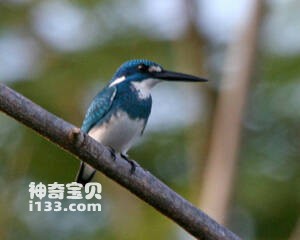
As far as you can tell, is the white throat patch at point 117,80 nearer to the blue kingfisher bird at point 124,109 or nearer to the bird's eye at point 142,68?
the blue kingfisher bird at point 124,109

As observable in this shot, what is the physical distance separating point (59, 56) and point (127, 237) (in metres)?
1.63

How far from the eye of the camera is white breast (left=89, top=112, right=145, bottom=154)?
4492 mm

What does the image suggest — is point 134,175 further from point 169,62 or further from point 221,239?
point 169,62

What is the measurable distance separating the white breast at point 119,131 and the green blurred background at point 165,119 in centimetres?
154

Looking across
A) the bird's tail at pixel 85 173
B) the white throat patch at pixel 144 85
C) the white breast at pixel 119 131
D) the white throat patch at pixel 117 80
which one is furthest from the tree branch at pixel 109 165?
the white throat patch at pixel 117 80

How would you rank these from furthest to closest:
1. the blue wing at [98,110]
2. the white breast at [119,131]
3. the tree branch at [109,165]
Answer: the blue wing at [98,110] → the white breast at [119,131] → the tree branch at [109,165]

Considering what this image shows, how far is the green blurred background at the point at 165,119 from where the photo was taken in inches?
254

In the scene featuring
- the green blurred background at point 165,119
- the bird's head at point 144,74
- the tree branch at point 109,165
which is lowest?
the green blurred background at point 165,119

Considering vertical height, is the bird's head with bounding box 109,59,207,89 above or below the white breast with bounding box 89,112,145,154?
above

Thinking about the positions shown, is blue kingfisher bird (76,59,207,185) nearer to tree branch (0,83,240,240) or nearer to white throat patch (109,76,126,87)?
white throat patch (109,76,126,87)

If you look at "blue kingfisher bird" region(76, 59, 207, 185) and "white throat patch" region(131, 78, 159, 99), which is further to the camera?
"white throat patch" region(131, 78, 159, 99)

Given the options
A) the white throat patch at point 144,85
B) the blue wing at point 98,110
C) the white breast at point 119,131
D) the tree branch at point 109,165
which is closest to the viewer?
the tree branch at point 109,165

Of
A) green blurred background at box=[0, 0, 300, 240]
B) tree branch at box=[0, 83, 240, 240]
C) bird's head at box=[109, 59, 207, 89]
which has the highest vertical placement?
tree branch at box=[0, 83, 240, 240]

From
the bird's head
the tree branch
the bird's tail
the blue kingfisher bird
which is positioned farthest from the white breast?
the tree branch
